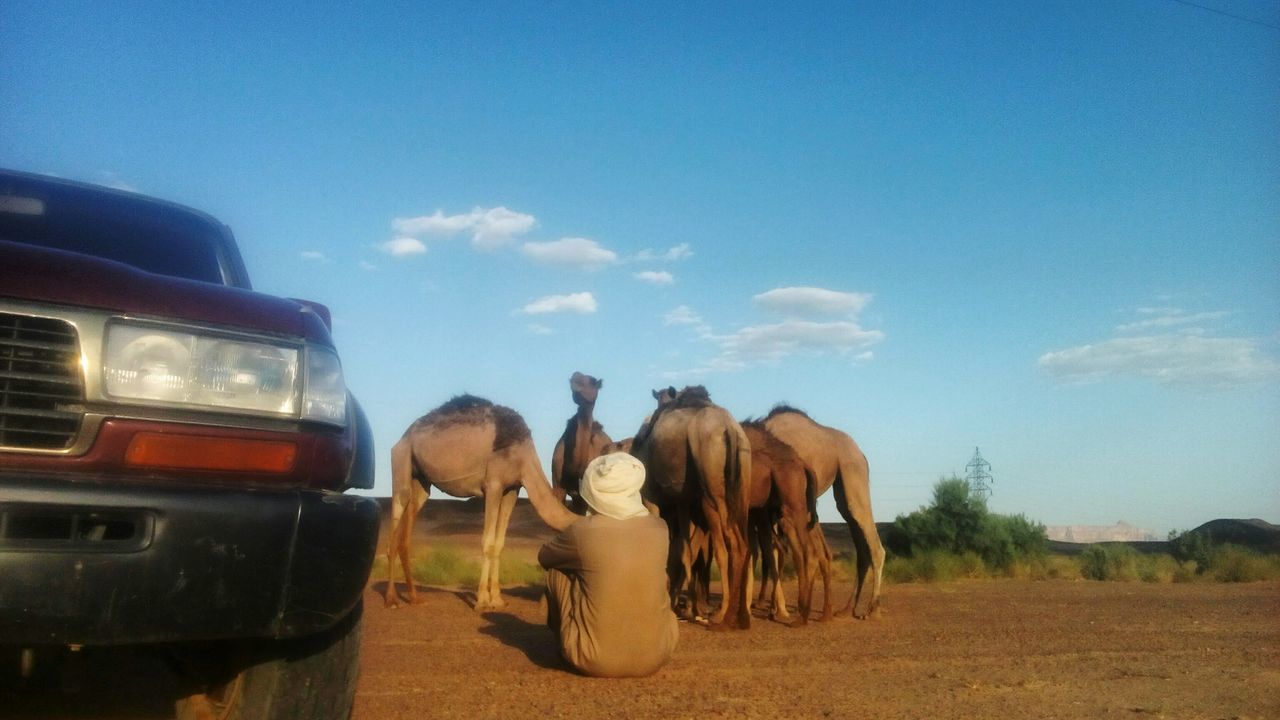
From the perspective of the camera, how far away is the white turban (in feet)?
22.2

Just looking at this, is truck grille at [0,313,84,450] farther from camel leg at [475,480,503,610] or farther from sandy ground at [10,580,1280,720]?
camel leg at [475,480,503,610]

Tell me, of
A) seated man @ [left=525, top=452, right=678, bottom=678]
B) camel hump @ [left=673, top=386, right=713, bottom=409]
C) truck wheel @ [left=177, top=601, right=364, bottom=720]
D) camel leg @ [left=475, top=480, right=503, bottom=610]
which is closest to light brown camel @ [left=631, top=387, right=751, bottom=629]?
camel hump @ [left=673, top=386, right=713, bottom=409]

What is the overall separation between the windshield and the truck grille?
1.57 meters

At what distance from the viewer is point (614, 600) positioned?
6438 mm

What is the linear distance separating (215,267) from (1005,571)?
60.6 feet

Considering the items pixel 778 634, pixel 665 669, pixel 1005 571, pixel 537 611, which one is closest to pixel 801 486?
pixel 778 634

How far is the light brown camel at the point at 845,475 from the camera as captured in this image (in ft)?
37.4

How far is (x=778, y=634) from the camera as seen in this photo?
920cm

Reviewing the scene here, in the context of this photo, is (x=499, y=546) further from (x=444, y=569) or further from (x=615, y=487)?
(x=444, y=569)

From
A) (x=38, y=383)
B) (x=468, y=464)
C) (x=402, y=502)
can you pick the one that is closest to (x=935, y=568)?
(x=468, y=464)

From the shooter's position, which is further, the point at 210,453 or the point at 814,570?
the point at 814,570

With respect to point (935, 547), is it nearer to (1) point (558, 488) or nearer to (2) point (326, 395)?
(1) point (558, 488)

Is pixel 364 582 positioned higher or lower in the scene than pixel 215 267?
lower

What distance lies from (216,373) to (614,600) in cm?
403
